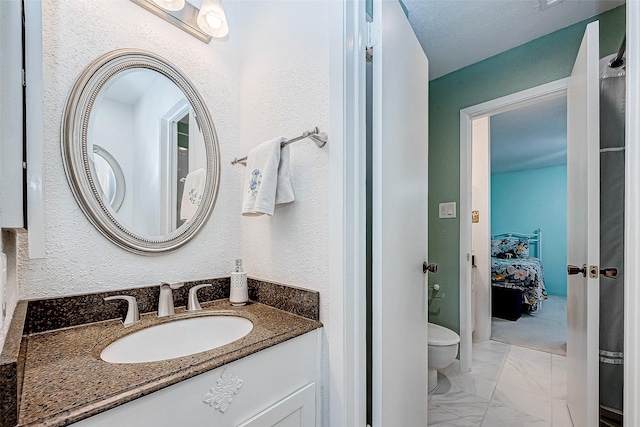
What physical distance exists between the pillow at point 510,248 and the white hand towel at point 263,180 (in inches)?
181

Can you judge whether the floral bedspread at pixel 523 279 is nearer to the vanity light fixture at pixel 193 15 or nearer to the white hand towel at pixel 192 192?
the white hand towel at pixel 192 192

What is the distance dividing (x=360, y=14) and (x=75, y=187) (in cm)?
112

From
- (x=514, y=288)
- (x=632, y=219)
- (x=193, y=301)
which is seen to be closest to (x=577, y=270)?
(x=632, y=219)

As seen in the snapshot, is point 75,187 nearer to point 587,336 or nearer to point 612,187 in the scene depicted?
point 587,336

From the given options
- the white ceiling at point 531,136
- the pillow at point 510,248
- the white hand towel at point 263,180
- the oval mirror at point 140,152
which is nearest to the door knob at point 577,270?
the white hand towel at point 263,180

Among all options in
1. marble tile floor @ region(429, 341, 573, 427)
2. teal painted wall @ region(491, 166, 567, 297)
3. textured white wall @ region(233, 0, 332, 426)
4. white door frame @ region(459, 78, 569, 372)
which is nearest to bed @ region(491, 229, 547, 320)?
marble tile floor @ region(429, 341, 573, 427)

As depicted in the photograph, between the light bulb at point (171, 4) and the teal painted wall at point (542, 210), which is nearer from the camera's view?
the light bulb at point (171, 4)

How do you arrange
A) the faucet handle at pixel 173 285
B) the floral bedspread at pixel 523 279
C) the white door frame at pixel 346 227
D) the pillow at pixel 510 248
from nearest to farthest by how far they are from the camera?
1. the white door frame at pixel 346 227
2. the faucet handle at pixel 173 285
3. the floral bedspread at pixel 523 279
4. the pillow at pixel 510 248

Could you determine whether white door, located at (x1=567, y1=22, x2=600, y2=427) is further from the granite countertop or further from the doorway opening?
the granite countertop

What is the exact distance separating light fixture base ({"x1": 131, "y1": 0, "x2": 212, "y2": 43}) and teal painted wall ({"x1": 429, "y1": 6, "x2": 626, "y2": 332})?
186 centimetres

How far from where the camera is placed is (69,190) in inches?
36.1

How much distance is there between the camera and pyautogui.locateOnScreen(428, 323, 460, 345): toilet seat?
1.78 meters

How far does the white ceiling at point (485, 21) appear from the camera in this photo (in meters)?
1.64

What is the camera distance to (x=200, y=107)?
4.08 ft
